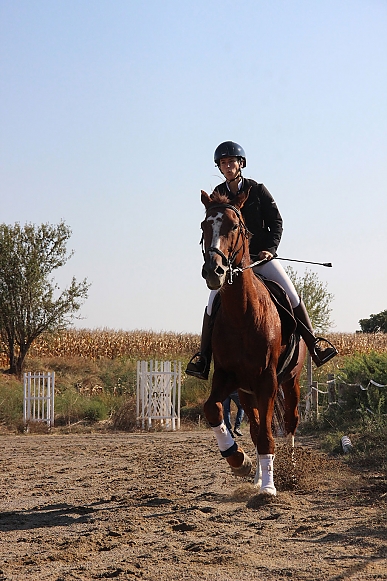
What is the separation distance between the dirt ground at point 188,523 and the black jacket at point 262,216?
2.31 metres

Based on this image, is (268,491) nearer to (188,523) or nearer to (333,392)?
(188,523)

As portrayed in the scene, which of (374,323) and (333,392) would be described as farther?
(374,323)

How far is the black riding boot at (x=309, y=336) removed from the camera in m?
8.77

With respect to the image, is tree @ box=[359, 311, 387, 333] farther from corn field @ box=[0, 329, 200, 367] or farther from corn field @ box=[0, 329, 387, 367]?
corn field @ box=[0, 329, 200, 367]

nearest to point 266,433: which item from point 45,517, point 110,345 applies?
point 45,517

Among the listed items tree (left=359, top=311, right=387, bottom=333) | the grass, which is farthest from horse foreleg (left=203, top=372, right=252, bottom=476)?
tree (left=359, top=311, right=387, bottom=333)

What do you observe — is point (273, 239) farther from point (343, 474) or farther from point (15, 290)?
point (15, 290)

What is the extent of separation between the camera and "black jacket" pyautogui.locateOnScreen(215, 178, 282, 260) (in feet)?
27.1

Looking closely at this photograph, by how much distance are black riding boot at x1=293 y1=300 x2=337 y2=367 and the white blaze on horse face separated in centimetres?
226

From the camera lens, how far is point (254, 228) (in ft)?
27.5

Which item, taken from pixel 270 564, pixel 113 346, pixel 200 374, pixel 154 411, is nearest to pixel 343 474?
pixel 200 374

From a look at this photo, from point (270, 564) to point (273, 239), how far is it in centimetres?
421

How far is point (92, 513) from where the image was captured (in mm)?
7043

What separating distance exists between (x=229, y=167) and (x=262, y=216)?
67cm
